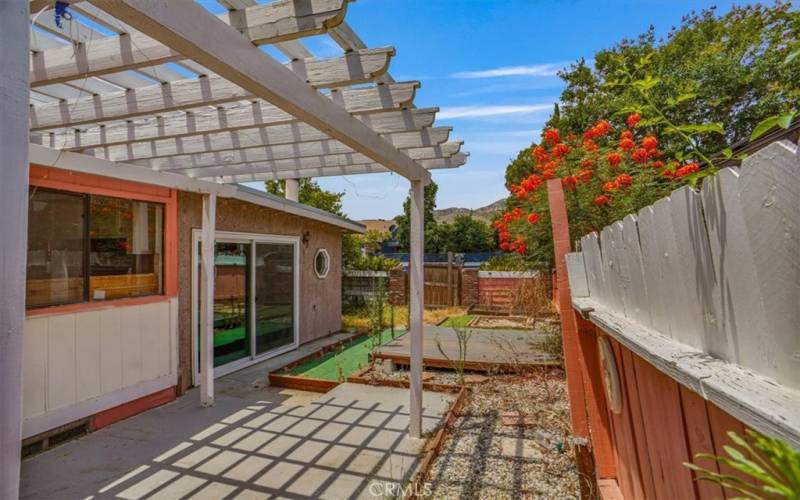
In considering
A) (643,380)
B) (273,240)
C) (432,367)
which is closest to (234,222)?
(273,240)

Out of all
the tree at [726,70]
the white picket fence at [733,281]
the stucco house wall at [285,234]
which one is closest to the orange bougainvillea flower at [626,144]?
the white picket fence at [733,281]

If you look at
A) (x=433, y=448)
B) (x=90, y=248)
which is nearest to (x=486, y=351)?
(x=433, y=448)

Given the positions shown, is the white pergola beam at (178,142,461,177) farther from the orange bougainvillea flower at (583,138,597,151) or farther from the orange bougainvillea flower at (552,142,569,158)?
the orange bougainvillea flower at (583,138,597,151)

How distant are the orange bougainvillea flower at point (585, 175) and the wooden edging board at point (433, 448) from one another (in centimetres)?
271

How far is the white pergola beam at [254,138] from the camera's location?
3164 mm

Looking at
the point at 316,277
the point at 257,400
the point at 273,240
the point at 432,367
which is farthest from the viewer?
the point at 316,277

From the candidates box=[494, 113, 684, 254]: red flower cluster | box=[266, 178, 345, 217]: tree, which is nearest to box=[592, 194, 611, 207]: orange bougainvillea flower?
box=[494, 113, 684, 254]: red flower cluster

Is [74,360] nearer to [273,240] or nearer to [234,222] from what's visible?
[234,222]

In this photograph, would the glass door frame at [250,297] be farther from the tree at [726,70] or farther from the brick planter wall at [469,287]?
the tree at [726,70]

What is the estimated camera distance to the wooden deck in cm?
595

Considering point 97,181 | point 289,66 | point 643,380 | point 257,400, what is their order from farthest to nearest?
point 257,400
point 97,181
point 289,66
point 643,380

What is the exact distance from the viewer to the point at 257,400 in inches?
210

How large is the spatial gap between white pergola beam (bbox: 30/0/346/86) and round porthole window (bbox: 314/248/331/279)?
22.9ft

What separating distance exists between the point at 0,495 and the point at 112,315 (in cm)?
389
